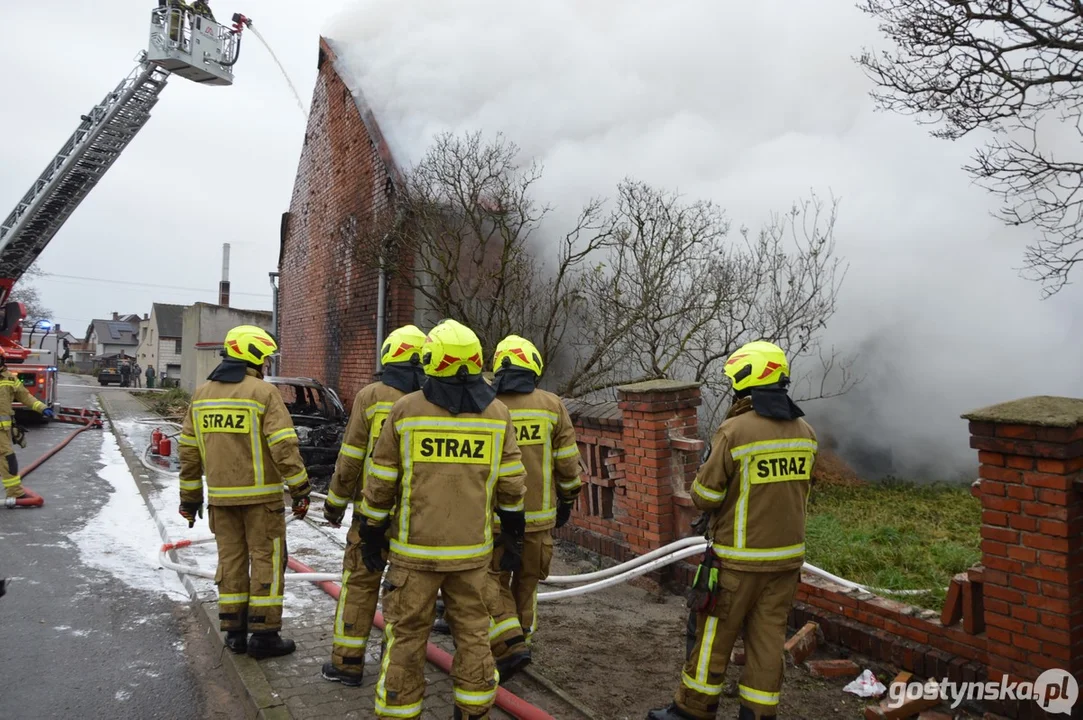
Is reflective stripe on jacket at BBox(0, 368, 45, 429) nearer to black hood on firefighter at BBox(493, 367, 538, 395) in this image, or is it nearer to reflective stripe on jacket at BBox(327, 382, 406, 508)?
reflective stripe on jacket at BBox(327, 382, 406, 508)

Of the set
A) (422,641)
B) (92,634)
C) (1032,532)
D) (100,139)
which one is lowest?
(92,634)

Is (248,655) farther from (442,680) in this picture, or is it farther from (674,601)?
(674,601)

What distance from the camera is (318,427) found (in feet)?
29.0

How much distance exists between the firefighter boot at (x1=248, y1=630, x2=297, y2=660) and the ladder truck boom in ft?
39.2

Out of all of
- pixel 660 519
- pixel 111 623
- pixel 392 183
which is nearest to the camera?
pixel 111 623

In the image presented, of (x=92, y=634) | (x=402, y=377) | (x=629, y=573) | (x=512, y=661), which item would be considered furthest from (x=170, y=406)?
(x=512, y=661)

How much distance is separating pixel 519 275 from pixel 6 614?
519 cm

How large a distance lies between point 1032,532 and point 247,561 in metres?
3.65

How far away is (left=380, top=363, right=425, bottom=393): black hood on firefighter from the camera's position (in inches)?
142

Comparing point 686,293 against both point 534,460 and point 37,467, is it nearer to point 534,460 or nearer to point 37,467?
point 534,460

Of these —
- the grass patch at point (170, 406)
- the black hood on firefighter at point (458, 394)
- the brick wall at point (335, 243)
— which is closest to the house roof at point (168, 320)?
the grass patch at point (170, 406)

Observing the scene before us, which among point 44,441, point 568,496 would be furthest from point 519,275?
point 44,441

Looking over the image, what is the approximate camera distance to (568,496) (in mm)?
3840

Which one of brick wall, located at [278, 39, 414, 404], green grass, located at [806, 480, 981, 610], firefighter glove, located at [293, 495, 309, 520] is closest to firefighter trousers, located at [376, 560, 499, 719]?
firefighter glove, located at [293, 495, 309, 520]
